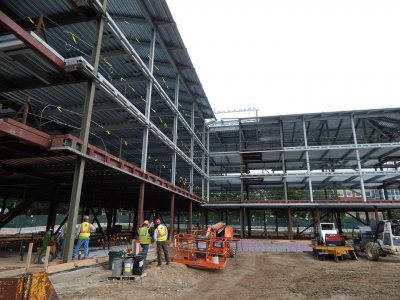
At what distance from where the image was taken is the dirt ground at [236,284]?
8156 mm

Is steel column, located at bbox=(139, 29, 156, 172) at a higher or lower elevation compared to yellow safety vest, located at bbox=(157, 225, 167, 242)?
higher

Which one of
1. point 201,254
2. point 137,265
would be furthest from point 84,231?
point 201,254

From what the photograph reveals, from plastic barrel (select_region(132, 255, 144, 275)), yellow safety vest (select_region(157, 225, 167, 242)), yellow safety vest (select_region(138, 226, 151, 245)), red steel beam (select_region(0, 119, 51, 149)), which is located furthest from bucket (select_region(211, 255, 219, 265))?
red steel beam (select_region(0, 119, 51, 149))

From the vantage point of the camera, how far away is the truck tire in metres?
15.7

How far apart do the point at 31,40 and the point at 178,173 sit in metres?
25.7

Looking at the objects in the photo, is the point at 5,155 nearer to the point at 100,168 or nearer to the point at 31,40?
the point at 100,168

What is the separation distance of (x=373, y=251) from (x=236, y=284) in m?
10.3

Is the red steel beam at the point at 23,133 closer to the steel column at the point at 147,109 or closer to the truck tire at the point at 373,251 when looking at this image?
the steel column at the point at 147,109

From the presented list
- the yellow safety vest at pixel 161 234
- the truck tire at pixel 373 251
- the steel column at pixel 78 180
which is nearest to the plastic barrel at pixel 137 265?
the yellow safety vest at pixel 161 234

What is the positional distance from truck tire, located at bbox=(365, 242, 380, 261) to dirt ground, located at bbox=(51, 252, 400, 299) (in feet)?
10.5

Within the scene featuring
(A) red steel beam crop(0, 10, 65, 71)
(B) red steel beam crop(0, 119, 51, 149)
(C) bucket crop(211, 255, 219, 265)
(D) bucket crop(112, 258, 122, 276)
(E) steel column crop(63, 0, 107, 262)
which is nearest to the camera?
(B) red steel beam crop(0, 119, 51, 149)

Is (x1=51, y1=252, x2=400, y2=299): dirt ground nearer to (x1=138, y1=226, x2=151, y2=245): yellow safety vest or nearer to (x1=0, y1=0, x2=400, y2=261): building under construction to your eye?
(x1=138, y1=226, x2=151, y2=245): yellow safety vest

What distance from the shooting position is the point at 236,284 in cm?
1012

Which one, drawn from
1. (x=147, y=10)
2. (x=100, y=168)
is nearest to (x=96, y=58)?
(x=100, y=168)
